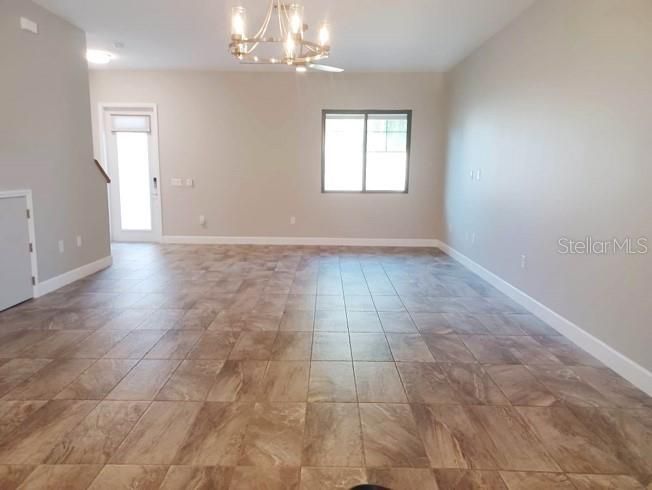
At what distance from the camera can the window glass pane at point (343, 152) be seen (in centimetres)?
695

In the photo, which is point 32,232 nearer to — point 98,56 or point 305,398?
point 98,56

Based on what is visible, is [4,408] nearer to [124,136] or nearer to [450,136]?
[124,136]

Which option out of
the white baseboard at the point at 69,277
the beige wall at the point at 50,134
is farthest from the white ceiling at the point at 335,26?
the white baseboard at the point at 69,277

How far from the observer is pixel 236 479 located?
1.69m

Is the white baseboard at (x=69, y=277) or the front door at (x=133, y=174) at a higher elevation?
the front door at (x=133, y=174)

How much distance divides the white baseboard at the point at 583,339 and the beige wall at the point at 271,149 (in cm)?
265

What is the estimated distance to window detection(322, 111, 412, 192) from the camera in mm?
6918

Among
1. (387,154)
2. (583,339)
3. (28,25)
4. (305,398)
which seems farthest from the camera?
(387,154)

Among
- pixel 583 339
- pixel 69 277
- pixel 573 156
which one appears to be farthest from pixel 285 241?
pixel 583 339

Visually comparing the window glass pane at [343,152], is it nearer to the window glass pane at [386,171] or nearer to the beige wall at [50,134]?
the window glass pane at [386,171]

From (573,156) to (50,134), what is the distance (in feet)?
16.2

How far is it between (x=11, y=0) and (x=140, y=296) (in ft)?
9.68

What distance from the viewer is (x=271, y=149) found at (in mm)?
6938

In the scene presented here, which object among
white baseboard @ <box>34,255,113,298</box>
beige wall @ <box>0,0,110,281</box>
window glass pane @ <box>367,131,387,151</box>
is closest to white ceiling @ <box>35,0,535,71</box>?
beige wall @ <box>0,0,110,281</box>
